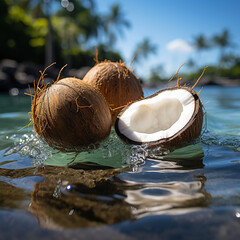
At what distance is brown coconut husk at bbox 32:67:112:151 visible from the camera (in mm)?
2195

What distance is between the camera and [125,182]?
170cm

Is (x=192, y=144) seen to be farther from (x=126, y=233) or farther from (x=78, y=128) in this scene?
(x=126, y=233)

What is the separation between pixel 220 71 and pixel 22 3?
45.7 meters

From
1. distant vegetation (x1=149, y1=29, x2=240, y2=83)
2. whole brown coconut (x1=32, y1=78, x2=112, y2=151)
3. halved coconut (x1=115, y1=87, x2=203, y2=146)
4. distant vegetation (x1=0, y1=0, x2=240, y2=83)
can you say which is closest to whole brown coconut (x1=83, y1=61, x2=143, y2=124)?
halved coconut (x1=115, y1=87, x2=203, y2=146)

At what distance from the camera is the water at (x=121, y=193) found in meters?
1.16

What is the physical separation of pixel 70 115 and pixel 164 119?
3.21 ft

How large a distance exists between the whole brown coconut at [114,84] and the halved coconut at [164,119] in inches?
9.3

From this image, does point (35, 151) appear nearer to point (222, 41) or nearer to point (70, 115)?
point (70, 115)

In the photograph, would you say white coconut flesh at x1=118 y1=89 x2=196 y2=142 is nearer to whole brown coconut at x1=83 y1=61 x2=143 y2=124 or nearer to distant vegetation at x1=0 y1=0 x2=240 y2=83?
whole brown coconut at x1=83 y1=61 x2=143 y2=124

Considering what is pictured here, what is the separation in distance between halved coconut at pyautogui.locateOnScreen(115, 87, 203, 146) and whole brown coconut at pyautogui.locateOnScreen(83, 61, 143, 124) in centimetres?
24

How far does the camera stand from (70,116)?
2189 mm

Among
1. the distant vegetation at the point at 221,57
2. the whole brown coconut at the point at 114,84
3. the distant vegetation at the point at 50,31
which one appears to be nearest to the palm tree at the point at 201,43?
the distant vegetation at the point at 221,57

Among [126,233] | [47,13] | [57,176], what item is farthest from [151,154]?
[47,13]

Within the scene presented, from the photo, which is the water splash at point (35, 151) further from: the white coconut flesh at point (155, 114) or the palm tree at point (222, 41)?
the palm tree at point (222, 41)
